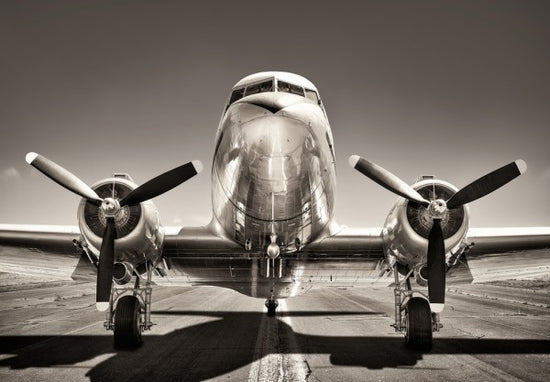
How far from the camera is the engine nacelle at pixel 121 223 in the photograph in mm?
9203

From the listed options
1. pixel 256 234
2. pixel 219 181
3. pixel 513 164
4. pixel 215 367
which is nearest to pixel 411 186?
pixel 513 164

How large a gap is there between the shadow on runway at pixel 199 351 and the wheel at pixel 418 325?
9.1 inches

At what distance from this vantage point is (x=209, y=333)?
11.5m

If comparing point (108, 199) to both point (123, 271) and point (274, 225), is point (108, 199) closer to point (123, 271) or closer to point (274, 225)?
point (123, 271)

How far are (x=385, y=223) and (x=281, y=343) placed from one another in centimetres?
393

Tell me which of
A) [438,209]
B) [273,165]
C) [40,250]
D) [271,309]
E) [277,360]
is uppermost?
[273,165]

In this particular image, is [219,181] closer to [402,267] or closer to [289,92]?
[289,92]

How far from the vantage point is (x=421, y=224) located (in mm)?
9125

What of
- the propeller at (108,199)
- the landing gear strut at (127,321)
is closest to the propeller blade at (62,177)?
the propeller at (108,199)

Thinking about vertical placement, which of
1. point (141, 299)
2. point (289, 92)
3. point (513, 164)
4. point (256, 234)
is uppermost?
point (289, 92)

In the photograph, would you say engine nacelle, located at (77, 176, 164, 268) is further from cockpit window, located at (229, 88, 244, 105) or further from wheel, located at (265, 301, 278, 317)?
wheel, located at (265, 301, 278, 317)

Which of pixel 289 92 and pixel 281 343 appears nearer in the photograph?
pixel 289 92

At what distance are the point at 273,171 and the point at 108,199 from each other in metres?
4.02

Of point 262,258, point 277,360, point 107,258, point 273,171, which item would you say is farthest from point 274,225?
point 107,258
